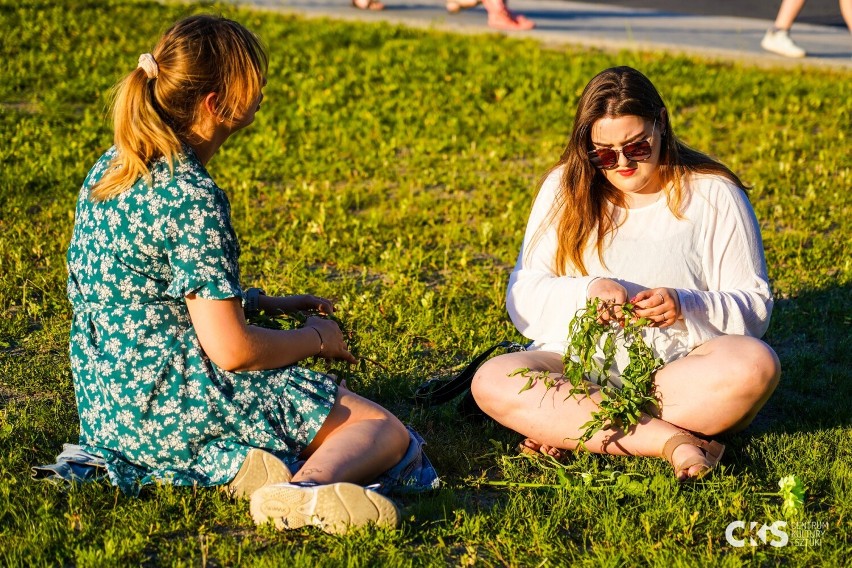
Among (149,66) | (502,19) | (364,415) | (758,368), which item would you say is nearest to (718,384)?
(758,368)

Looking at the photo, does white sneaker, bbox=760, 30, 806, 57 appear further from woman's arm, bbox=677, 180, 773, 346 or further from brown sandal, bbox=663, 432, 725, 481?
brown sandal, bbox=663, 432, 725, 481

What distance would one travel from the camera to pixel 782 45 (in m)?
10.4

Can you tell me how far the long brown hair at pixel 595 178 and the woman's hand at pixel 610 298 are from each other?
0.30 meters

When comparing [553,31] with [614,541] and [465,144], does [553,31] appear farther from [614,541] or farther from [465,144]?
[614,541]

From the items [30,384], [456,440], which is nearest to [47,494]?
[30,384]

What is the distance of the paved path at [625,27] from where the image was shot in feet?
34.6

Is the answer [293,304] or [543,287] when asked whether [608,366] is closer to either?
[543,287]

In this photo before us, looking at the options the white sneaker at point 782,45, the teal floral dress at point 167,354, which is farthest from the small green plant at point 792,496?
the white sneaker at point 782,45

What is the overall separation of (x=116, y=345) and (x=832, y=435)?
2.74m

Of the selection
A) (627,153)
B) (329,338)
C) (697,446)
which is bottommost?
(697,446)

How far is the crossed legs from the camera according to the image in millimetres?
3980

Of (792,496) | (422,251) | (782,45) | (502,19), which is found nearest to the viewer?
(792,496)

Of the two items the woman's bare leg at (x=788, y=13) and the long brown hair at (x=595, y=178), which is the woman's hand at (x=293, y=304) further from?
the woman's bare leg at (x=788, y=13)

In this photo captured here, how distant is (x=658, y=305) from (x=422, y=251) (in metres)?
2.60
